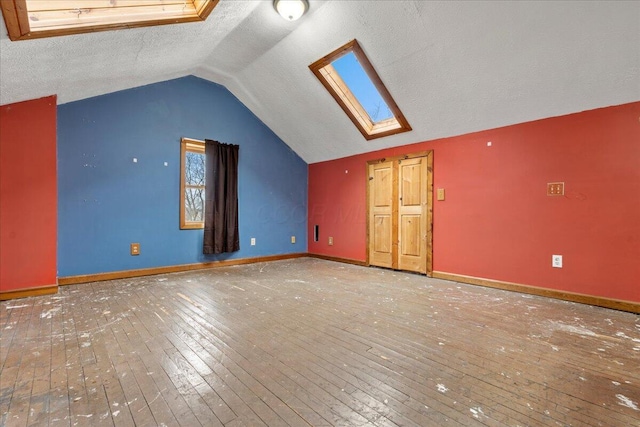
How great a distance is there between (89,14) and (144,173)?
230cm

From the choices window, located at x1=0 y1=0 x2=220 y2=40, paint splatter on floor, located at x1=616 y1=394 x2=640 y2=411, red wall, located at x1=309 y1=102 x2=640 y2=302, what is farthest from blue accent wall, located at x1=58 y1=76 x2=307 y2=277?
paint splatter on floor, located at x1=616 y1=394 x2=640 y2=411

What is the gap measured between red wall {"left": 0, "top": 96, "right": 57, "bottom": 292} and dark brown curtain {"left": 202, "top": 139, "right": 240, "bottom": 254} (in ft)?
5.95

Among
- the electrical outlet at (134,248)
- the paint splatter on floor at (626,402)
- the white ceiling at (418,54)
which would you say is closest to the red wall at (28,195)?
the white ceiling at (418,54)

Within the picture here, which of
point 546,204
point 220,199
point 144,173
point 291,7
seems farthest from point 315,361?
point 144,173

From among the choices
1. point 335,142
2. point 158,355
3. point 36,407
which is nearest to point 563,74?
point 335,142

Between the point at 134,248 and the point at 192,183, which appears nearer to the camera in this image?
the point at 134,248

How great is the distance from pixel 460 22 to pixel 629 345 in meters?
2.79

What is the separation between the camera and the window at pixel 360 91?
3533 millimetres

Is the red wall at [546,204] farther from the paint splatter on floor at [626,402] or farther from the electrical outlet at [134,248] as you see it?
the electrical outlet at [134,248]

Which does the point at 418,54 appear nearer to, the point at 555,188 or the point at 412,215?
the point at 555,188

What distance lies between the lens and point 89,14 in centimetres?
213

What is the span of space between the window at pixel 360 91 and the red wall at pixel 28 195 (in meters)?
3.03

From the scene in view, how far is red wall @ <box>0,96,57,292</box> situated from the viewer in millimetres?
2920

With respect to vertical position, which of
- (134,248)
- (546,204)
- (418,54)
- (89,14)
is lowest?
(134,248)
